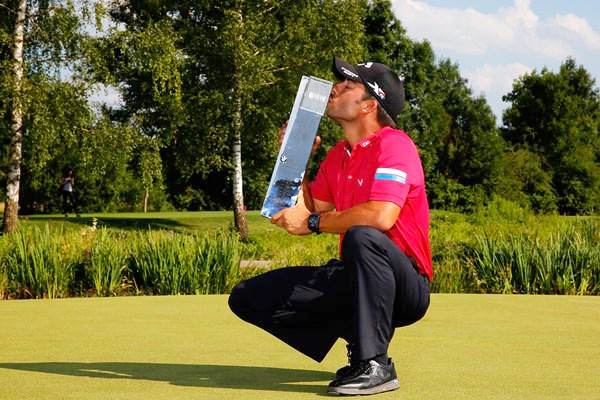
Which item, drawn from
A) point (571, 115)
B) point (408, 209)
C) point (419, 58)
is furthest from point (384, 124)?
point (571, 115)

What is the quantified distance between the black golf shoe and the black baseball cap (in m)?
1.19

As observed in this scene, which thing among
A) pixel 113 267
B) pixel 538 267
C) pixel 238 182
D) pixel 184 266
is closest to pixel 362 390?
pixel 184 266

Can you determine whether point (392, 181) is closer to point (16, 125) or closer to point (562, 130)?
point (16, 125)

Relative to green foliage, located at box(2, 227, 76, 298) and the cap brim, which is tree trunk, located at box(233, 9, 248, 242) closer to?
green foliage, located at box(2, 227, 76, 298)

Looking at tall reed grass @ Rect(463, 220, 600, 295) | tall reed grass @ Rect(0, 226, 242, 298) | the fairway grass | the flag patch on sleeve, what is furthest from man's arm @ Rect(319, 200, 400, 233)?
tall reed grass @ Rect(463, 220, 600, 295)

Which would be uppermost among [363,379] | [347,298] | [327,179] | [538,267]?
[327,179]

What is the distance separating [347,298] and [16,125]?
2416cm

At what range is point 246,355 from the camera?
704cm

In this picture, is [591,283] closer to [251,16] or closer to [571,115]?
[251,16]

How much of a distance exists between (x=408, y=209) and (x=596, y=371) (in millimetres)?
1841

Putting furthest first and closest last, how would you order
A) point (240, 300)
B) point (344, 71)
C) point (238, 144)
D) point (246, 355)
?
1. point (238, 144)
2. point (246, 355)
3. point (240, 300)
4. point (344, 71)

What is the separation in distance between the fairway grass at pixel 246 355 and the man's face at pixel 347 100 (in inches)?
52.1

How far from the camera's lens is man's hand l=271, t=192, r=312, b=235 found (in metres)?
5.16

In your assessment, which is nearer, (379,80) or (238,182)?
(379,80)
